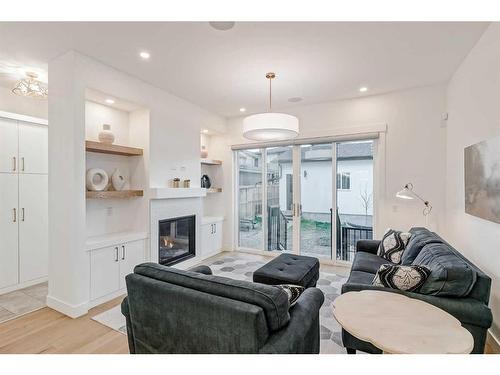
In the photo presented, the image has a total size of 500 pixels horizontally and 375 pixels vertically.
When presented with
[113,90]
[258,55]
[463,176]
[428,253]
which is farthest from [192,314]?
[463,176]

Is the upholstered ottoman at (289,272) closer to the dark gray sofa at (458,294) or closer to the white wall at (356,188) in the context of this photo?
the dark gray sofa at (458,294)

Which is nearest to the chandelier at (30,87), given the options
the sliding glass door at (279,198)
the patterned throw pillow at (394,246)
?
the sliding glass door at (279,198)

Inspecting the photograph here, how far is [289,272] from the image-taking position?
297 cm

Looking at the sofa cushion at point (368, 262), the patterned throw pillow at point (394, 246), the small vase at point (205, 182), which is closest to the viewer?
the sofa cushion at point (368, 262)

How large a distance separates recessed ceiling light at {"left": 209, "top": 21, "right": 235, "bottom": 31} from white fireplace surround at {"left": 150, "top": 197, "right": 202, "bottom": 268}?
242 centimetres

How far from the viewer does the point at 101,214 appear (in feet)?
11.9

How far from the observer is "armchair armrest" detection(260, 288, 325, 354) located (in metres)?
1.42

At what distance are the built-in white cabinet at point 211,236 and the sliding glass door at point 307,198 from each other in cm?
46

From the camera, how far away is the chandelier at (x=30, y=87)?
127 inches

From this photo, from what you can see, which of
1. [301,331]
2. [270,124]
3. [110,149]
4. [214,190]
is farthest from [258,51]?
[214,190]

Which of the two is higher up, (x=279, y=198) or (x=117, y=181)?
(x=117, y=181)

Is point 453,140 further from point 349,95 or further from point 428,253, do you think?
point 428,253

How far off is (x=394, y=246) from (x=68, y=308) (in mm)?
3775

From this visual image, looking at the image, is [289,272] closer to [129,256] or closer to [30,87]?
[129,256]
